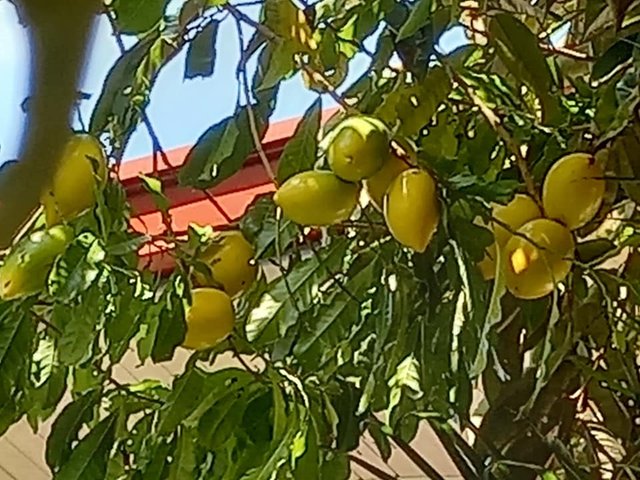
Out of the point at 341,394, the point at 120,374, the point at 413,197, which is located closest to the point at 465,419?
the point at 341,394

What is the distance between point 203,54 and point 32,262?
0.13 meters

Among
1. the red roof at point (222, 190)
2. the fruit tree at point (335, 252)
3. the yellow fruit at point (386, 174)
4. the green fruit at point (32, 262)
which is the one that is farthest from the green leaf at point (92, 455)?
the red roof at point (222, 190)

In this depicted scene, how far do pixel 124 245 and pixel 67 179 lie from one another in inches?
1.9

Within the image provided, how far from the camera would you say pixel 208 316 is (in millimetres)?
571

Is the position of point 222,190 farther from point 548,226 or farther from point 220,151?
point 548,226

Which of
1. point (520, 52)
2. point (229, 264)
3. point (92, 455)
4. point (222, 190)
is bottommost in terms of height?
point (92, 455)

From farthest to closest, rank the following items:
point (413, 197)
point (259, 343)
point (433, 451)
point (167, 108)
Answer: point (433, 451)
point (167, 108)
point (259, 343)
point (413, 197)

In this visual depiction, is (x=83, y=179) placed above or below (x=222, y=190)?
below

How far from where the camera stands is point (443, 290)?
576 millimetres

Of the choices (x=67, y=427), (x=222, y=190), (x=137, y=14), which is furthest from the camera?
(x=222, y=190)

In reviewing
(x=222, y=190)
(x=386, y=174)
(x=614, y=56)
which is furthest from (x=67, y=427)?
(x=222, y=190)

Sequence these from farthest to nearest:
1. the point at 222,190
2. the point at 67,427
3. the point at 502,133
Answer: the point at 222,190
the point at 67,427
the point at 502,133

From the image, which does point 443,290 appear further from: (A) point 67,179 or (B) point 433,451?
(B) point 433,451

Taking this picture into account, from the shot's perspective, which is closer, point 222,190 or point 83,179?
point 83,179
